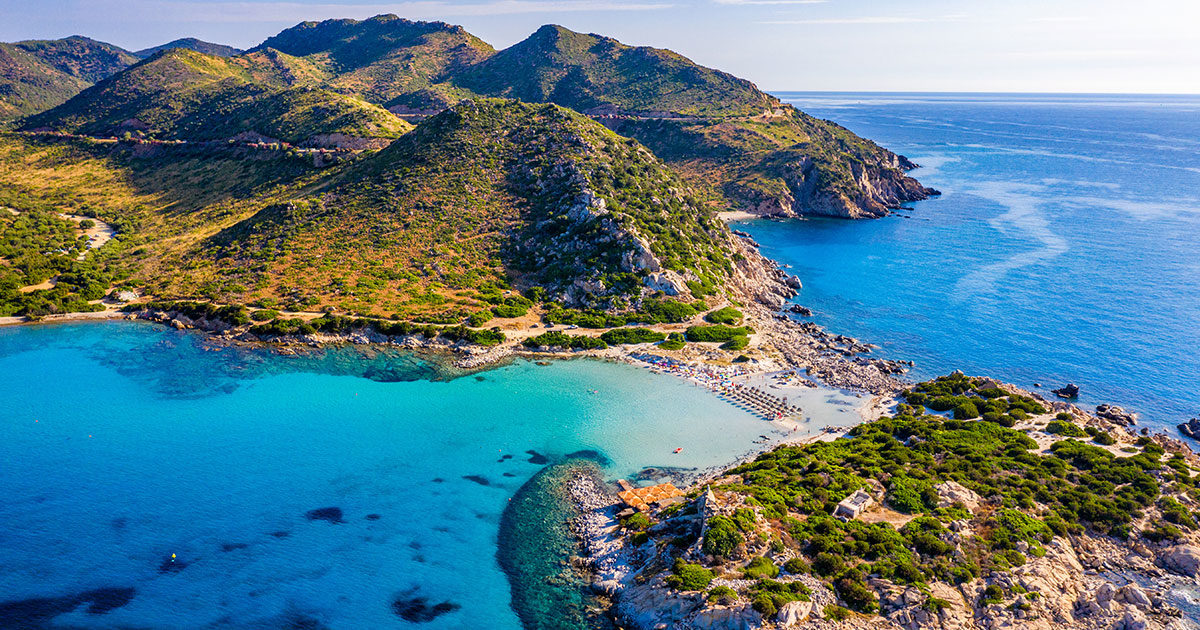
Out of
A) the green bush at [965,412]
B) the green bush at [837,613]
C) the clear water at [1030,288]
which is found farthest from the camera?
the clear water at [1030,288]

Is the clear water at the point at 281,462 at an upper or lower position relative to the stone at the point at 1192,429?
upper

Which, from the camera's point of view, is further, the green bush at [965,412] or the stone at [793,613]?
the green bush at [965,412]

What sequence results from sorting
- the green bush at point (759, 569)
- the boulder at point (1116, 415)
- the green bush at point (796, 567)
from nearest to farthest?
the green bush at point (759, 569) < the green bush at point (796, 567) < the boulder at point (1116, 415)

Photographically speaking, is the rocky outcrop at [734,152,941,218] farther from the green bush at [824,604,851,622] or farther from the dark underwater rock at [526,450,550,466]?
the green bush at [824,604,851,622]

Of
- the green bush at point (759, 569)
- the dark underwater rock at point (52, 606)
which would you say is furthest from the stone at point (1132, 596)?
the dark underwater rock at point (52, 606)

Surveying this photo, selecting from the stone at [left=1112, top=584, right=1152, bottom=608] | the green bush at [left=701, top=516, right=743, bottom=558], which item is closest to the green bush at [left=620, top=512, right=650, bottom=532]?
the green bush at [left=701, top=516, right=743, bottom=558]

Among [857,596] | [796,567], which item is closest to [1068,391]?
[857,596]

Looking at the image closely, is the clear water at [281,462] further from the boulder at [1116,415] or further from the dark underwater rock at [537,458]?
the boulder at [1116,415]

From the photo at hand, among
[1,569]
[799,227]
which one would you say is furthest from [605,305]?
[799,227]
